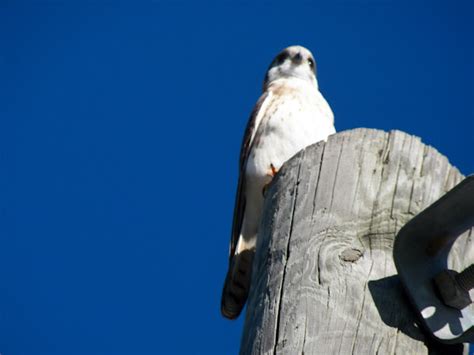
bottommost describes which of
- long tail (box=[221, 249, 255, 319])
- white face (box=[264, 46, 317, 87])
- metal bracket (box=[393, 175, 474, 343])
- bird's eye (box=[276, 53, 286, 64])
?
metal bracket (box=[393, 175, 474, 343])

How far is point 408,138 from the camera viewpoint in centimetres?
215

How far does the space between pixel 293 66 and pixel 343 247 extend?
4.49 m

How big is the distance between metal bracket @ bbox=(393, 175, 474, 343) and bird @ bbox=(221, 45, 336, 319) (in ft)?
5.73

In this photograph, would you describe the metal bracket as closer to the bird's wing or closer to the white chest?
the bird's wing

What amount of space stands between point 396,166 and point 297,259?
1.29 ft

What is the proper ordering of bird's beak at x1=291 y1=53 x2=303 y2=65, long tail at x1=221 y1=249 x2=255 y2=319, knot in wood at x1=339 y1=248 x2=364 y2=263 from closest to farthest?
knot in wood at x1=339 y1=248 x2=364 y2=263 < long tail at x1=221 y1=249 x2=255 y2=319 < bird's beak at x1=291 y1=53 x2=303 y2=65

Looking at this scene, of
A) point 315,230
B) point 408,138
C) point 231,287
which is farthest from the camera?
point 231,287

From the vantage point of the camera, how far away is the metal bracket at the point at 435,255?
5.83 ft

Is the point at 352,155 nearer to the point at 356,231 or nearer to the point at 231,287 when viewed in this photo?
the point at 356,231

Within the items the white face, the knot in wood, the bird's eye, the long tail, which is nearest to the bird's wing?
the long tail

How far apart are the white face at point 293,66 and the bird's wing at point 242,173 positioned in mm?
1256

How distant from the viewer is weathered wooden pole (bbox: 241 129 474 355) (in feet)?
5.76

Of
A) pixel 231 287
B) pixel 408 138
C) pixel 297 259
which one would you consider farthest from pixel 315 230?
pixel 231 287

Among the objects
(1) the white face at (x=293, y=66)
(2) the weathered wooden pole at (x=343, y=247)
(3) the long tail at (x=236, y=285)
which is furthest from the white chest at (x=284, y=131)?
(2) the weathered wooden pole at (x=343, y=247)
